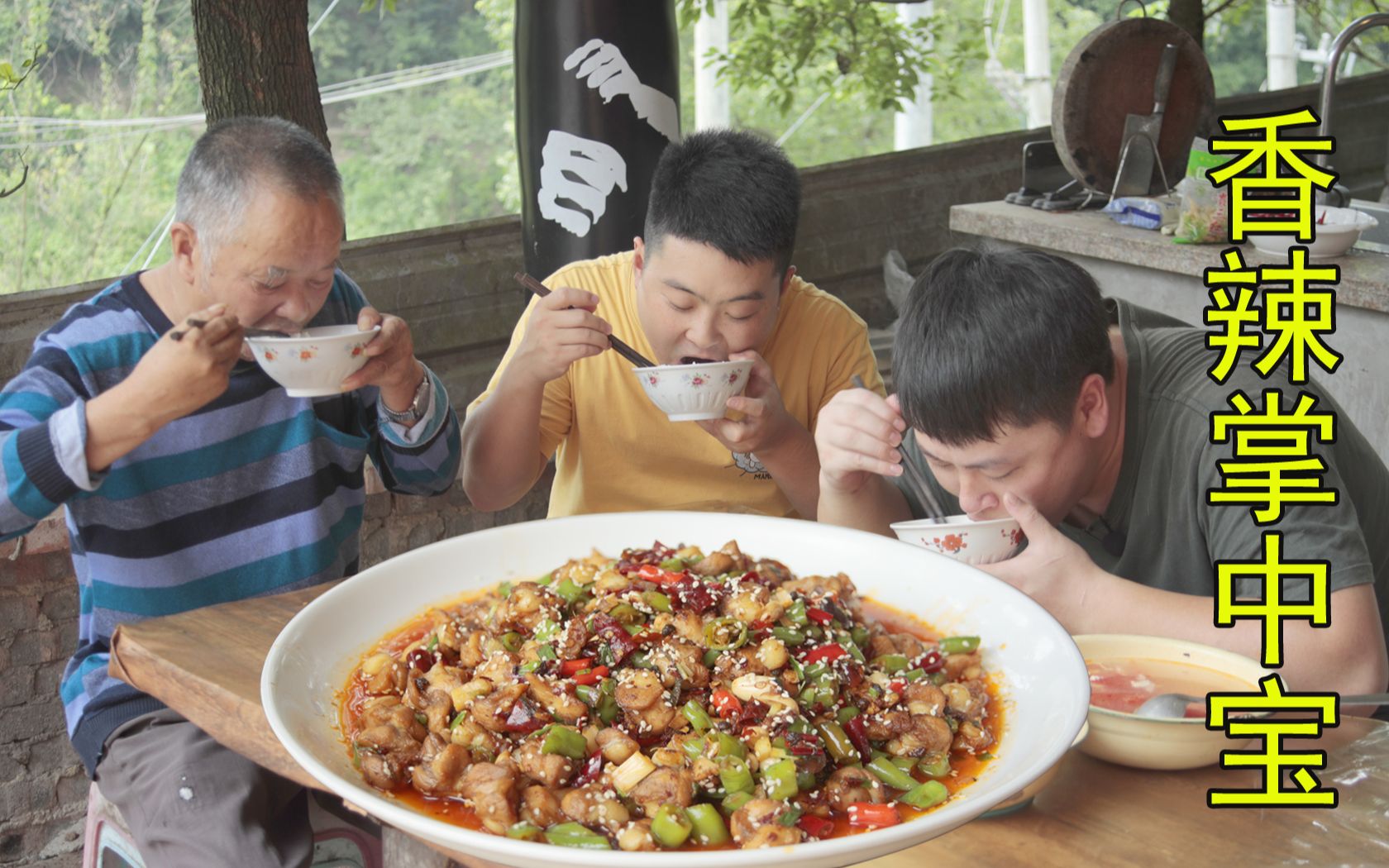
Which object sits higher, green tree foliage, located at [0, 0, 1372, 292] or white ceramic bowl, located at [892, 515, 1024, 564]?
green tree foliage, located at [0, 0, 1372, 292]

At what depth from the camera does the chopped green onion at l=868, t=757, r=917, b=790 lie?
1364 millimetres

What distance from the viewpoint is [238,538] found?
2379 mm

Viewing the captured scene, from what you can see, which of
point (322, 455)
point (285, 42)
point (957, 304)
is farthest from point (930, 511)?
point (285, 42)

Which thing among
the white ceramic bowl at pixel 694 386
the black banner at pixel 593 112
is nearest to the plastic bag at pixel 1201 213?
the black banner at pixel 593 112

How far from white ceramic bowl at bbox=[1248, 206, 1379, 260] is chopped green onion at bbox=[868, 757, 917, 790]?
113 inches

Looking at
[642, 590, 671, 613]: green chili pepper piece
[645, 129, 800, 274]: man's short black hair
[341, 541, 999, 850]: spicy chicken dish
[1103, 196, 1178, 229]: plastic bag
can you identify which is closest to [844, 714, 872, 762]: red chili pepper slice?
[341, 541, 999, 850]: spicy chicken dish

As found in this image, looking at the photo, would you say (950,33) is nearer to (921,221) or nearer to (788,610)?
(921,221)

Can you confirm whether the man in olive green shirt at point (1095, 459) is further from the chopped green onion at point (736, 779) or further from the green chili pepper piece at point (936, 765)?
the chopped green onion at point (736, 779)

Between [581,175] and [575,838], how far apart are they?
2.93m

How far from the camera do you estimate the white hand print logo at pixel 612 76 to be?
3807mm

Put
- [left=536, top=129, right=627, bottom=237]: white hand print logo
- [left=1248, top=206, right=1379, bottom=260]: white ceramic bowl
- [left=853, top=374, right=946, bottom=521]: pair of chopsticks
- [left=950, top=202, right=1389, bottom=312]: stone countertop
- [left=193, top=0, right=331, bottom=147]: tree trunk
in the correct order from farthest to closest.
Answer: [left=536, top=129, right=627, bottom=237]: white hand print logo
[left=1248, top=206, right=1379, bottom=260]: white ceramic bowl
[left=950, top=202, right=1389, bottom=312]: stone countertop
[left=193, top=0, right=331, bottom=147]: tree trunk
[left=853, top=374, right=946, bottom=521]: pair of chopsticks

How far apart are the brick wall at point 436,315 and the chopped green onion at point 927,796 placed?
263cm

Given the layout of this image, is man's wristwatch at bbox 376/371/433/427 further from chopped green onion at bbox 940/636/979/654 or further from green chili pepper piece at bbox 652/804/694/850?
green chili pepper piece at bbox 652/804/694/850

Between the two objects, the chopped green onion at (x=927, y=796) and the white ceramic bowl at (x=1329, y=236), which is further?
the white ceramic bowl at (x=1329, y=236)
